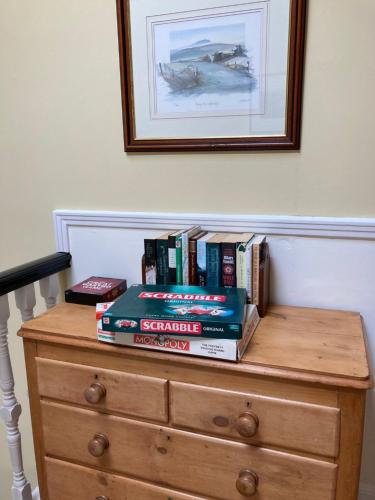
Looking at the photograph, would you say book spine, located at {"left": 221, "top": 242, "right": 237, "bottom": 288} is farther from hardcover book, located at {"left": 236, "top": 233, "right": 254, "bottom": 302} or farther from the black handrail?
the black handrail

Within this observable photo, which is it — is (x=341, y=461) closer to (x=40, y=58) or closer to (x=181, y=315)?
(x=181, y=315)

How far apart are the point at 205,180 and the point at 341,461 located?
803 mm

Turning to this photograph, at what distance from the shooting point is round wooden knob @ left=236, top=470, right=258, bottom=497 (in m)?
0.91

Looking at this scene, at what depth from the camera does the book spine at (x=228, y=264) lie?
1096 mm

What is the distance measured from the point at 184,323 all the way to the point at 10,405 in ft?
2.35

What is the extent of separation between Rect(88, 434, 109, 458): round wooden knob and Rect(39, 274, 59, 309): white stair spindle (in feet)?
1.79

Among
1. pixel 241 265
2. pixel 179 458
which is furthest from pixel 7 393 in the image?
pixel 241 265

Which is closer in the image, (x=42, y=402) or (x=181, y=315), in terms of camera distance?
(x=181, y=315)

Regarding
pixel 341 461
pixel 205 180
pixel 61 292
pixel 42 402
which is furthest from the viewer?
pixel 61 292

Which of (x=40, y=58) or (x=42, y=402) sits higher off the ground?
(x=40, y=58)

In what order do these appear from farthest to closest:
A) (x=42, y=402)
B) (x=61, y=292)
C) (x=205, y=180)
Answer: (x=61, y=292) < (x=205, y=180) < (x=42, y=402)

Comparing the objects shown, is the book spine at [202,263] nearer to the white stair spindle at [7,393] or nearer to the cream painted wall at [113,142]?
the cream painted wall at [113,142]

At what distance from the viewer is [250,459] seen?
3.05ft

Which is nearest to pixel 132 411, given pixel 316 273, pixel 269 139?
pixel 316 273
